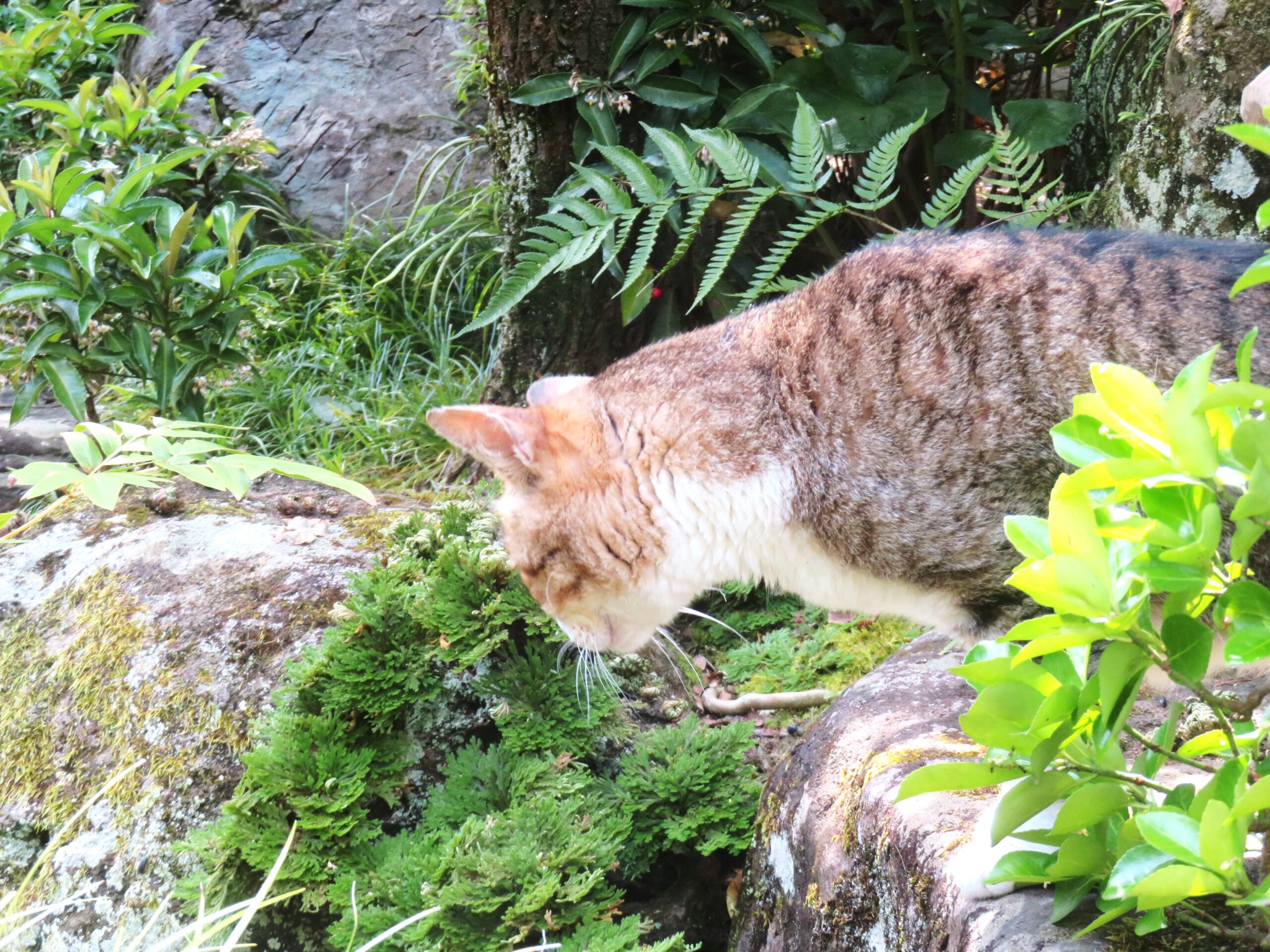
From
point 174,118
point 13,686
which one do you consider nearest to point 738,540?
point 13,686

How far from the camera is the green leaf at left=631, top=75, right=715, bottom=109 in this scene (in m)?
3.94

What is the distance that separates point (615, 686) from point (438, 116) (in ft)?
15.4

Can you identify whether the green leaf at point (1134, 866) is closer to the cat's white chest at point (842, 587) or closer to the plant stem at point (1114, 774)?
the plant stem at point (1114, 774)

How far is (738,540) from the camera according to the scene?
2428 millimetres

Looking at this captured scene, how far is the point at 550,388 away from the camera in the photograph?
2.80 metres

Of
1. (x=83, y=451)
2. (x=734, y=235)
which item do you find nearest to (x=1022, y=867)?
(x=83, y=451)

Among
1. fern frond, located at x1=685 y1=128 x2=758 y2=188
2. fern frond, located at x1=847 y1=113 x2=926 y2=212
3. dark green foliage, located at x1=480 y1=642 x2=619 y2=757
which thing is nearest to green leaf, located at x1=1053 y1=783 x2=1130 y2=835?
dark green foliage, located at x1=480 y1=642 x2=619 y2=757

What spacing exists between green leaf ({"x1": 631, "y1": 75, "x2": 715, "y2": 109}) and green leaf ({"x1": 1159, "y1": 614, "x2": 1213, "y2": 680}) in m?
3.20

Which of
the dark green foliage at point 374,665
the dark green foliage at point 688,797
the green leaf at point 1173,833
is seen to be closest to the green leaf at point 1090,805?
the green leaf at point 1173,833

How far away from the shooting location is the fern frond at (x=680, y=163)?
3254mm

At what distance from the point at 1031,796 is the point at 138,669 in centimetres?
286

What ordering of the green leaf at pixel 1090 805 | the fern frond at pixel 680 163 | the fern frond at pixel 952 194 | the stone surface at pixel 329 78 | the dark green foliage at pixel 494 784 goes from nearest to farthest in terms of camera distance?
the green leaf at pixel 1090 805 → the dark green foliage at pixel 494 784 → the fern frond at pixel 952 194 → the fern frond at pixel 680 163 → the stone surface at pixel 329 78

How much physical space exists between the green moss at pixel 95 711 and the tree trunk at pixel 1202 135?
3.28m

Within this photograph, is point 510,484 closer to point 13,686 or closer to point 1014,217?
point 1014,217
